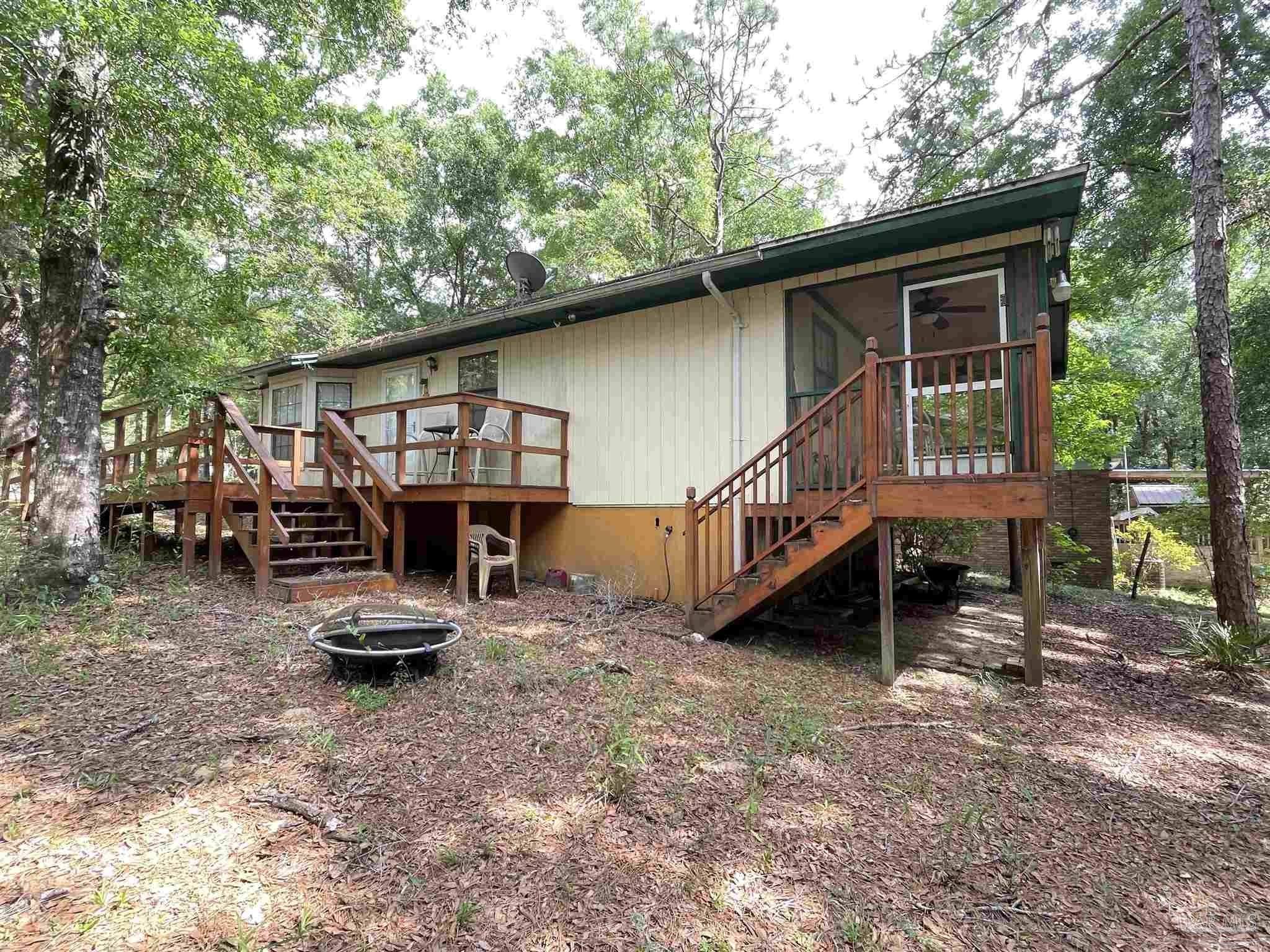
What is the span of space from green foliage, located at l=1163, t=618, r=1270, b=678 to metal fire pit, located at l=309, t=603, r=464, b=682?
640 centimetres

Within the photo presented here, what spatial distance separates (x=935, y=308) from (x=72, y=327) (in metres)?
8.43

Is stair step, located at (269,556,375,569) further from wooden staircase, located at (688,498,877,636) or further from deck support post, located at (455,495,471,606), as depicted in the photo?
wooden staircase, located at (688,498,877,636)

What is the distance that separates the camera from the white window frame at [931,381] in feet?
15.5

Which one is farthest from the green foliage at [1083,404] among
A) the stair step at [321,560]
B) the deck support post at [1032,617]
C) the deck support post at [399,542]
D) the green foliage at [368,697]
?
the green foliage at [368,697]

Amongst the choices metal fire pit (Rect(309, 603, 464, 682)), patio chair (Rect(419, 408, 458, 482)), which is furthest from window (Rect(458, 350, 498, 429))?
metal fire pit (Rect(309, 603, 464, 682))

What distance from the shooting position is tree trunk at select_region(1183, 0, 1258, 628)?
5.54 meters

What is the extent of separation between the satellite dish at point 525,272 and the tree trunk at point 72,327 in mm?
4566

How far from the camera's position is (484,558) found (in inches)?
257

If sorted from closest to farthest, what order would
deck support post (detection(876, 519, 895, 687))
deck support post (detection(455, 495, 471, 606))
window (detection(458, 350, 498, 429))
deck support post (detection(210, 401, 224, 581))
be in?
deck support post (detection(876, 519, 895, 687))
deck support post (detection(455, 495, 471, 606))
deck support post (detection(210, 401, 224, 581))
window (detection(458, 350, 498, 429))

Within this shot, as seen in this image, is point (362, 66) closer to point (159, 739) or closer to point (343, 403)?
point (343, 403)

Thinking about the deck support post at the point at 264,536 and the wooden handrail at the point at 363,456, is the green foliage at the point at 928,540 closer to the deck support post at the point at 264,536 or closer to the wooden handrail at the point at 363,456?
the wooden handrail at the point at 363,456

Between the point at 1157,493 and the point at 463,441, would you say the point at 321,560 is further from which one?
the point at 1157,493

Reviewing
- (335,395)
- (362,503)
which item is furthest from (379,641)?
(335,395)

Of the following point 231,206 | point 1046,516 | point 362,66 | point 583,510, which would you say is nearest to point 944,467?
point 1046,516
